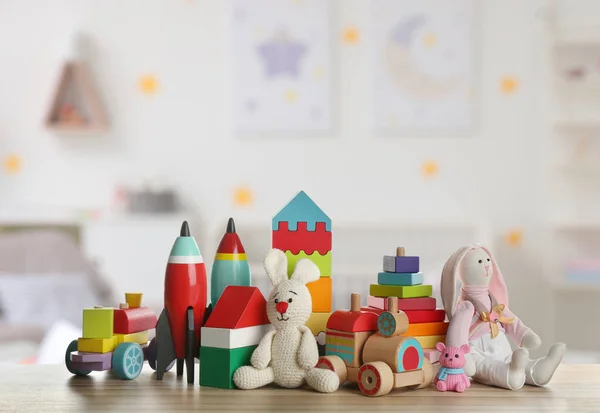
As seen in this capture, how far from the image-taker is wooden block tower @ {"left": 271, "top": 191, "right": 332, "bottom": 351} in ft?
3.31

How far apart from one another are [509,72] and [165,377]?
2.93m

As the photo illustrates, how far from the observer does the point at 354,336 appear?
36.7 inches

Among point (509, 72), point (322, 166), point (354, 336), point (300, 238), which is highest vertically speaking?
point (509, 72)

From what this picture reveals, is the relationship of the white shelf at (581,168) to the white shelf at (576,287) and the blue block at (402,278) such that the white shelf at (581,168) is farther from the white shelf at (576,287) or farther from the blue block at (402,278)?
the blue block at (402,278)

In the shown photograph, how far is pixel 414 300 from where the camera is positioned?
0.97 metres

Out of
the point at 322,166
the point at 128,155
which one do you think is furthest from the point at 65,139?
the point at 322,166

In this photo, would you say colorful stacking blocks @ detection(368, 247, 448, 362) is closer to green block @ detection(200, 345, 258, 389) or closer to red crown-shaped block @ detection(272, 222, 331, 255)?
red crown-shaped block @ detection(272, 222, 331, 255)

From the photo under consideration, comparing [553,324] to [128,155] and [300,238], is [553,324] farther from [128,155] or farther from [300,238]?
[300,238]

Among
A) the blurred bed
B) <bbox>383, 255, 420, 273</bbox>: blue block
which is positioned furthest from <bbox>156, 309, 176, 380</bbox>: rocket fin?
the blurred bed

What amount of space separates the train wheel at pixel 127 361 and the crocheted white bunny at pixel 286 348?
0.55ft

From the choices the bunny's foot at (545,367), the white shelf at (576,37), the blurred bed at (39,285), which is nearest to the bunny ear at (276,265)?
the bunny's foot at (545,367)

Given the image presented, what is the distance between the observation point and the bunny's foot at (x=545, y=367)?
939 millimetres

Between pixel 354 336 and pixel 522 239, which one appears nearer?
pixel 354 336

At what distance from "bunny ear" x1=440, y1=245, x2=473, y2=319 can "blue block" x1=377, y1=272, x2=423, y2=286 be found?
0.04 m
